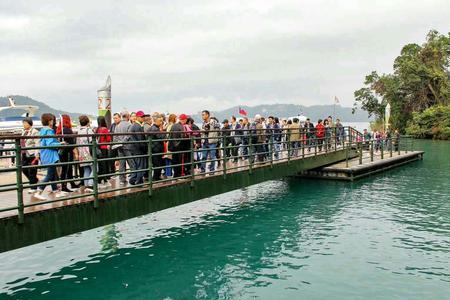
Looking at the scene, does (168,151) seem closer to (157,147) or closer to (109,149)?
(157,147)

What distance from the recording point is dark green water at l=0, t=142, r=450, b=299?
887cm

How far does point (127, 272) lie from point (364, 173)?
704 inches

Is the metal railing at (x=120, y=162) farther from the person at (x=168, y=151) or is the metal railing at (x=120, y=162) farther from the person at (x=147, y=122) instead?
the person at (x=147, y=122)

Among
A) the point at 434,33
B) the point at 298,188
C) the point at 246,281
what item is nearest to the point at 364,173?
the point at 298,188

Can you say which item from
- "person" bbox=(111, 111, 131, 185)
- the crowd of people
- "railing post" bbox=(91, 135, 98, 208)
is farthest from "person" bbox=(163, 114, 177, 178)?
"railing post" bbox=(91, 135, 98, 208)

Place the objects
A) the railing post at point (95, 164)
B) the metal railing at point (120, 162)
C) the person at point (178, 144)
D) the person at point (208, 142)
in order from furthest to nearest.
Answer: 1. the person at point (208, 142)
2. the person at point (178, 144)
3. the railing post at point (95, 164)
4. the metal railing at point (120, 162)

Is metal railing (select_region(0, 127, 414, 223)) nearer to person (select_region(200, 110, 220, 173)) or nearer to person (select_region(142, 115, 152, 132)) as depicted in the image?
person (select_region(200, 110, 220, 173))

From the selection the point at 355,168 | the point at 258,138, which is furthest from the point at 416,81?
the point at 258,138

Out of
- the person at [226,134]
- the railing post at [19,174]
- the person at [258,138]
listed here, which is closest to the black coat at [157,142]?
the person at [226,134]

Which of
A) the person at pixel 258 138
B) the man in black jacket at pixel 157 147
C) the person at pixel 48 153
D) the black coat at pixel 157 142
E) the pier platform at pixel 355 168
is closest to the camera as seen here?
the person at pixel 48 153

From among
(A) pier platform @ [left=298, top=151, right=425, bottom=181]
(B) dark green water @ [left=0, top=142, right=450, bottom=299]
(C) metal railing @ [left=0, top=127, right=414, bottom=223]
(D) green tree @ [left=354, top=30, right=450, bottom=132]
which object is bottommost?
(B) dark green water @ [left=0, top=142, right=450, bottom=299]

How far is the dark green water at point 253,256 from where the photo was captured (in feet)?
29.1

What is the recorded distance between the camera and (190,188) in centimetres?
1184

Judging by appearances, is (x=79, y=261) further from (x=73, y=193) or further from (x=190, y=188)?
(x=190, y=188)
